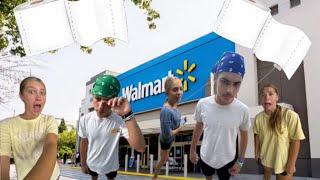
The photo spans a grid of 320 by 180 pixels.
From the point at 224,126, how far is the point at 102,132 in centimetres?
113

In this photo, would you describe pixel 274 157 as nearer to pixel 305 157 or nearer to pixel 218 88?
pixel 218 88

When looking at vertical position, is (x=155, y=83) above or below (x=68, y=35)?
above

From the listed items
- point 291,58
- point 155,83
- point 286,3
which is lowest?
point 291,58

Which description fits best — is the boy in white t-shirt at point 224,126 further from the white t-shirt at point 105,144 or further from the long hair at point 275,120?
the white t-shirt at point 105,144

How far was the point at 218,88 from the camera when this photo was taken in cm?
279

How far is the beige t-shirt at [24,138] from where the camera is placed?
2.33m

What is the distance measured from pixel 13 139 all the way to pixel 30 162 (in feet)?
0.73

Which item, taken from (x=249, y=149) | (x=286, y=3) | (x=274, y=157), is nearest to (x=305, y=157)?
(x=249, y=149)

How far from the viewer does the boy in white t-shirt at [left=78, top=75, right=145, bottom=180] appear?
8.13 ft

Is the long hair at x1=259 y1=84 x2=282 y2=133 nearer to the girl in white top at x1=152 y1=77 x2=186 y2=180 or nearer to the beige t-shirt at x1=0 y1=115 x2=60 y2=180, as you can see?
the girl in white top at x1=152 y1=77 x2=186 y2=180

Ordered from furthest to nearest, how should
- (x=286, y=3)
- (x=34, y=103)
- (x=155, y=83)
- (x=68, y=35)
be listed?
1. (x=155, y=83)
2. (x=286, y=3)
3. (x=68, y=35)
4. (x=34, y=103)

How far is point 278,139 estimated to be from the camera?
118 inches

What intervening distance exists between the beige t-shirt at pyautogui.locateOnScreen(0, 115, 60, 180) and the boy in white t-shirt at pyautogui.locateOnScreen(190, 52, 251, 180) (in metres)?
1.42

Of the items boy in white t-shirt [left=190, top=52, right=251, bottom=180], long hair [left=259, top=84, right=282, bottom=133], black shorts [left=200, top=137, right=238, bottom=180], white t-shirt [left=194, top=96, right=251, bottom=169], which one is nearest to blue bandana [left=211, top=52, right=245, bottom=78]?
boy in white t-shirt [left=190, top=52, right=251, bottom=180]
